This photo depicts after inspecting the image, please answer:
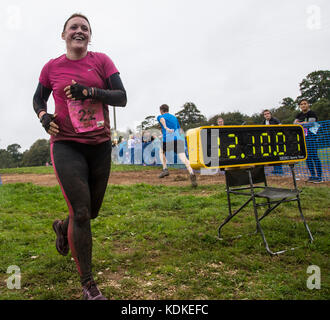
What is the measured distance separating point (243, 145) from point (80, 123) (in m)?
2.04

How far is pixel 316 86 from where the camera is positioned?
6425 centimetres

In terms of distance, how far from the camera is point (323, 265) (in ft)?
10.2

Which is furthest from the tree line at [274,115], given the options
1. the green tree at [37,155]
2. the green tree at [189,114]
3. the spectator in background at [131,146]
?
the spectator in background at [131,146]

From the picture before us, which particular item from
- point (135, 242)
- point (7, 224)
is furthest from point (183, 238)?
point (7, 224)

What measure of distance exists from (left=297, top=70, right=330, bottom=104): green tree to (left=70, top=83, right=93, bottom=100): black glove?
224ft

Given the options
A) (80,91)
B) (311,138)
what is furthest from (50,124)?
(311,138)

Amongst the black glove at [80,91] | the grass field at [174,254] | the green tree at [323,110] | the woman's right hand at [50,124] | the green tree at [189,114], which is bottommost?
the grass field at [174,254]

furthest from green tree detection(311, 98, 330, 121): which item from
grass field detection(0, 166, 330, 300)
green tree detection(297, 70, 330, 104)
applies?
grass field detection(0, 166, 330, 300)

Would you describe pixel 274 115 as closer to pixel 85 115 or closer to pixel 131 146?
pixel 131 146

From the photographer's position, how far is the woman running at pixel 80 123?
2535 mm

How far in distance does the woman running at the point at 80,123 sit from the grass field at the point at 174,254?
69 cm

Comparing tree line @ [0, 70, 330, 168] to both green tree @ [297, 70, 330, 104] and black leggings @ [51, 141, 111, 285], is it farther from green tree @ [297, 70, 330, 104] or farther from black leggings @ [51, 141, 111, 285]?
black leggings @ [51, 141, 111, 285]

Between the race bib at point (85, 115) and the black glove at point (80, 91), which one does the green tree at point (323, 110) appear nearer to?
the race bib at point (85, 115)
